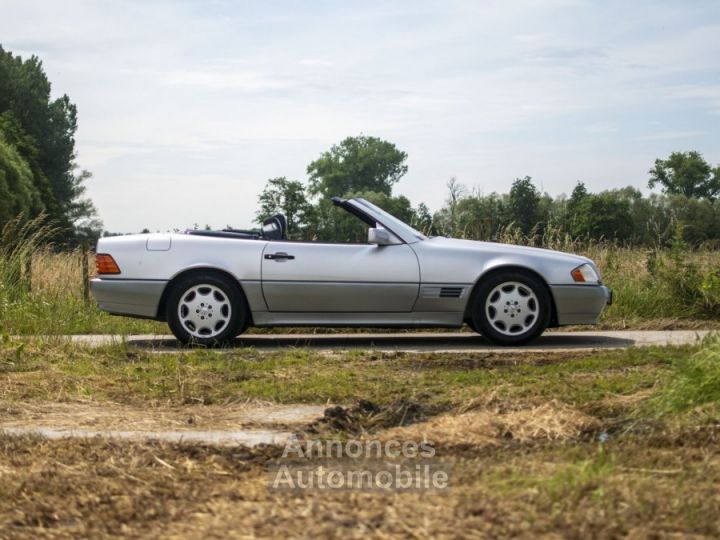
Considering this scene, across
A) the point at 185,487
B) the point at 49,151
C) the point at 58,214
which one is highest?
the point at 49,151

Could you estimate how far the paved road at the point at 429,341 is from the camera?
407 inches

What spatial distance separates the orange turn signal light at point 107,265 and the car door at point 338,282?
4.63ft

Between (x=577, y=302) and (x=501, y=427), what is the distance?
17.9 ft

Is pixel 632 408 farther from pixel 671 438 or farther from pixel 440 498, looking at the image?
pixel 440 498

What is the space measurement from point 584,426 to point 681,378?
0.73 m

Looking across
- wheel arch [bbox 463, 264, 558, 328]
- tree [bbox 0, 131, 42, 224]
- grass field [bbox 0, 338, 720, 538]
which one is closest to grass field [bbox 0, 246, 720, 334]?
wheel arch [bbox 463, 264, 558, 328]

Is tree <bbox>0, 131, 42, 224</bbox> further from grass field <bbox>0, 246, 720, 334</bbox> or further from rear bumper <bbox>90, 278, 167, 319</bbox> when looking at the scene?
rear bumper <bbox>90, 278, 167, 319</bbox>

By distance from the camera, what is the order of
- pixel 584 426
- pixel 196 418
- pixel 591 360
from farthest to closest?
pixel 591 360 < pixel 196 418 < pixel 584 426

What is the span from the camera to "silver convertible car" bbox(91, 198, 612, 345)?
1041 cm

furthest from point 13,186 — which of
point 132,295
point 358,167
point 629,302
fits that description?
point 358,167

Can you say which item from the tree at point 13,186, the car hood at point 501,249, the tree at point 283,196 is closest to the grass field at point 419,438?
the car hood at point 501,249

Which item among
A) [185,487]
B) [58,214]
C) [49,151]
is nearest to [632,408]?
[185,487]

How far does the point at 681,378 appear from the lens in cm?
579

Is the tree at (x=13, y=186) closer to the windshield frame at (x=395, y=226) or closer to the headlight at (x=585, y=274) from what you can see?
the windshield frame at (x=395, y=226)
